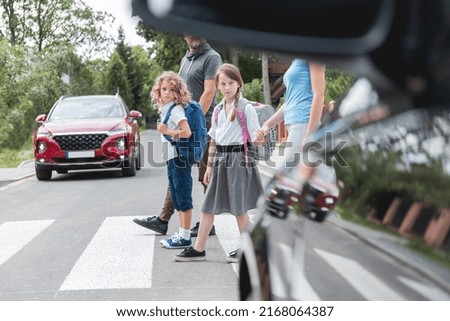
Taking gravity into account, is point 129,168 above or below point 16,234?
below

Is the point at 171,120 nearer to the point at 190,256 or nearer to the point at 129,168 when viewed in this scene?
the point at 190,256

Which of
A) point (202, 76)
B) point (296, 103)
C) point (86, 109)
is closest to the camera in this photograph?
point (296, 103)

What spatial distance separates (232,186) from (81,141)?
363 inches

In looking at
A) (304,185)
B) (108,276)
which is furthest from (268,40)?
(108,276)

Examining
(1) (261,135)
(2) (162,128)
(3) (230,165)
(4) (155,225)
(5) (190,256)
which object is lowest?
(4) (155,225)

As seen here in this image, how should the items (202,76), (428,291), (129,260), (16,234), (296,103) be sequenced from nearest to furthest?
1. (428,291)
2. (296,103)
3. (129,260)
4. (202,76)
5. (16,234)

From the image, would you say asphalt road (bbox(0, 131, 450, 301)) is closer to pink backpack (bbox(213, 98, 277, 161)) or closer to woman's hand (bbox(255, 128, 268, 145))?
pink backpack (bbox(213, 98, 277, 161))

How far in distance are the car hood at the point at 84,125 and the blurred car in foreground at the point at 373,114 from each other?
43.5 ft

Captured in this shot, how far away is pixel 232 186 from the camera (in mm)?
5742

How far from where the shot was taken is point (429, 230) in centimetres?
105

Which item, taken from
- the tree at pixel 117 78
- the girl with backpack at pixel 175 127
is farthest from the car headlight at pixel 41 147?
the tree at pixel 117 78

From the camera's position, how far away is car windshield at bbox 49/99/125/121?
50.0ft

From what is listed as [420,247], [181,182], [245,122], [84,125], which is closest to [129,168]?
[84,125]

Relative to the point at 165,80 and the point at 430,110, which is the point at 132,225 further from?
the point at 430,110
